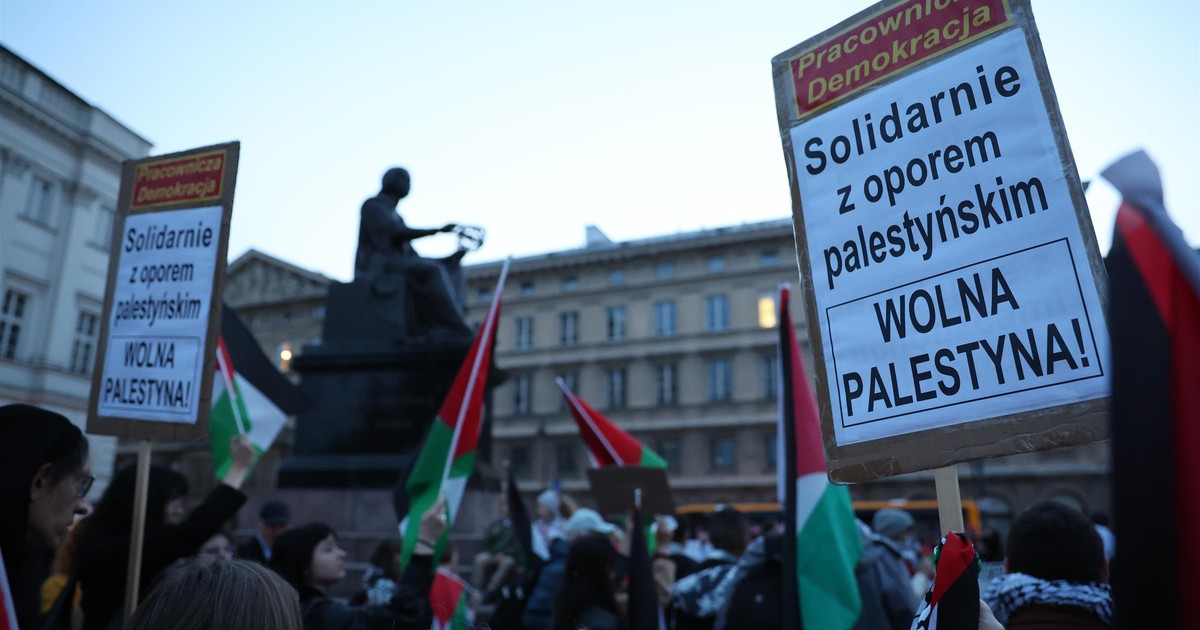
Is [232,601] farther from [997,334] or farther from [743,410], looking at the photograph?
[743,410]

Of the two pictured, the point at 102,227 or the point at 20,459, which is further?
the point at 102,227

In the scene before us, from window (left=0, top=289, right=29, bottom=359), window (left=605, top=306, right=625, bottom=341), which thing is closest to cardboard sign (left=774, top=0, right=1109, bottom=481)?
window (left=0, top=289, right=29, bottom=359)

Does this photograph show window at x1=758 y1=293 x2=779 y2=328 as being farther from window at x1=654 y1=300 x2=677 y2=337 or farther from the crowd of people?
the crowd of people

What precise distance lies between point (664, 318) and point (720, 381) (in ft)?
14.7

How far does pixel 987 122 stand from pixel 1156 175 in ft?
3.44

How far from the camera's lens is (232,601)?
1.65 m

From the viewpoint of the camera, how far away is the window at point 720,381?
1528 inches

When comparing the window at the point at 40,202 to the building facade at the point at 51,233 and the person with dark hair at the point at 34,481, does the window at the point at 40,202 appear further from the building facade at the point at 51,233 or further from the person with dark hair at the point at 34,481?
the person with dark hair at the point at 34,481

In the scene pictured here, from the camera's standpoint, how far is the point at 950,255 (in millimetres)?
2088

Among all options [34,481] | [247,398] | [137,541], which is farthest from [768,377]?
[34,481]

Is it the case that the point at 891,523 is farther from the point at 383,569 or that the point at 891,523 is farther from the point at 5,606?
the point at 5,606

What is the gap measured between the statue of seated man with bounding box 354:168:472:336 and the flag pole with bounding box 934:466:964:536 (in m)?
6.85

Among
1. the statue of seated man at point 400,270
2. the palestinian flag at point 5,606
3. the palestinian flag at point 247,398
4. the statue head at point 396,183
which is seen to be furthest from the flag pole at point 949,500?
the statue head at point 396,183

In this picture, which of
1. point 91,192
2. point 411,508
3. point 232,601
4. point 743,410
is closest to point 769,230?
point 743,410
